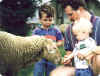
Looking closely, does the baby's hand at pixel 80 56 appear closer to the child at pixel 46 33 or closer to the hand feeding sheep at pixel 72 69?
the hand feeding sheep at pixel 72 69

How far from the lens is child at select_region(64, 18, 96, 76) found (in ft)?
9.93

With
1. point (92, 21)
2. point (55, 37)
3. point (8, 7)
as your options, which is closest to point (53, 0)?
point (8, 7)

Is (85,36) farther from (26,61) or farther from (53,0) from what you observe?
(53,0)

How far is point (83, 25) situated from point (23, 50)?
52.5 inches

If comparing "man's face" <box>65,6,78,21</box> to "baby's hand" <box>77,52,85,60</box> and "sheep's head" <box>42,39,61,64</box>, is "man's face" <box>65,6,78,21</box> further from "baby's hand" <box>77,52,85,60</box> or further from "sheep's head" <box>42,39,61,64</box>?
"sheep's head" <box>42,39,61,64</box>

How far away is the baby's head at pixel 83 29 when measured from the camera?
3040 millimetres

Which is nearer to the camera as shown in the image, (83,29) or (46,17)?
→ (83,29)

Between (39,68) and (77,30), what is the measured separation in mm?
1154

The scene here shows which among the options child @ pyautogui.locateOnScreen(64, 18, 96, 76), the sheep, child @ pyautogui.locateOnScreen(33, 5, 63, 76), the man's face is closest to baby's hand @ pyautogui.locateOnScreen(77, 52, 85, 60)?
child @ pyautogui.locateOnScreen(64, 18, 96, 76)

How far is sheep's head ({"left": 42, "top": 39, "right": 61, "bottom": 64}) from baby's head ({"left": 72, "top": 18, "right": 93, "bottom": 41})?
2.54 feet

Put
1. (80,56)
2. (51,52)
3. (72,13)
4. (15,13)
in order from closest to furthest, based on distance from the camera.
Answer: (80,56) → (72,13) → (51,52) → (15,13)

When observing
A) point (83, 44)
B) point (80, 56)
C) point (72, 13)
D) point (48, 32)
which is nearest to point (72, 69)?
point (80, 56)

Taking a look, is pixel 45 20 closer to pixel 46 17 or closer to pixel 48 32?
pixel 46 17

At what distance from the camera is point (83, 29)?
3.04 meters
